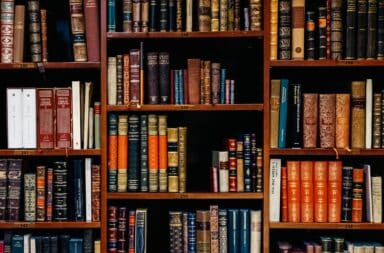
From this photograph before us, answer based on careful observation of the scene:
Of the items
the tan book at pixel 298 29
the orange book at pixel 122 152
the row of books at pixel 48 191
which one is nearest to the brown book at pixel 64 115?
the row of books at pixel 48 191

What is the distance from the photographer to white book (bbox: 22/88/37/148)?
2.09 meters

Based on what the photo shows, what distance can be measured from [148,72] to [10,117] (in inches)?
24.3

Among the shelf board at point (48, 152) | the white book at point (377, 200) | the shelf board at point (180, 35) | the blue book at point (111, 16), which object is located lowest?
the white book at point (377, 200)

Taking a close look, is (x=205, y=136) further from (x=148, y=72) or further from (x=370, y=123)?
(x=370, y=123)

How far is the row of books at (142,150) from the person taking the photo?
2.09 metres

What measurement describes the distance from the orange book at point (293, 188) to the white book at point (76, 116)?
91 cm

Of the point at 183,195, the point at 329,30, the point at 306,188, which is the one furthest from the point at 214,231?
the point at 329,30

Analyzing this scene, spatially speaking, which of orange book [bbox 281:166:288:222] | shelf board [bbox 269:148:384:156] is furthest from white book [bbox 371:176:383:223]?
orange book [bbox 281:166:288:222]

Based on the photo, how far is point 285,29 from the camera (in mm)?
2061

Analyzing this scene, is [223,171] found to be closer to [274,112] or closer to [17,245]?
[274,112]

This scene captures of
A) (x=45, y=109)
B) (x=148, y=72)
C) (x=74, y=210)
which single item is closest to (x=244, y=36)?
(x=148, y=72)

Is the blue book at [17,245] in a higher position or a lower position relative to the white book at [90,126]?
lower

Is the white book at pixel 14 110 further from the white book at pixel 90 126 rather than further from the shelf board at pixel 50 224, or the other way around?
the shelf board at pixel 50 224

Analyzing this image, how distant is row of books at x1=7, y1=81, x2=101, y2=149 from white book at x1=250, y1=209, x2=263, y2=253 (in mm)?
759
